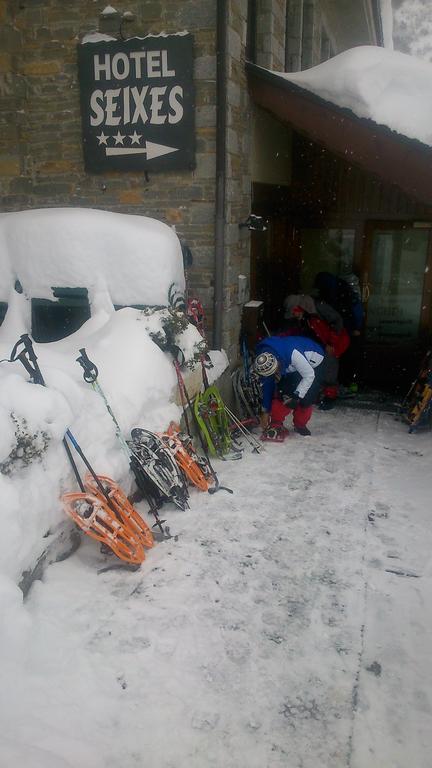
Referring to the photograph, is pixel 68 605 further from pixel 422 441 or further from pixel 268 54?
pixel 268 54

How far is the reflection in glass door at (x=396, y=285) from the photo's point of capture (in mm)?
9023

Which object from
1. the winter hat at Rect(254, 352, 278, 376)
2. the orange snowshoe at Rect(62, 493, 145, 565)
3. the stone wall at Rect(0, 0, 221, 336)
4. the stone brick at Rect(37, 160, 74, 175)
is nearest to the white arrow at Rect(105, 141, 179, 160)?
the stone wall at Rect(0, 0, 221, 336)

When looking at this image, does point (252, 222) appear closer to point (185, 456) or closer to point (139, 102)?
point (139, 102)

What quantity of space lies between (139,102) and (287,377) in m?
3.75

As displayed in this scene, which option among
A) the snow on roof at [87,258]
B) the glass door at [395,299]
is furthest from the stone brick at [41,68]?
the glass door at [395,299]

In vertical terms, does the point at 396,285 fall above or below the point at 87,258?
below

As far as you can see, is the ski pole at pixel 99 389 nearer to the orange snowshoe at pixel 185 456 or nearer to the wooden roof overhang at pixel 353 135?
the orange snowshoe at pixel 185 456

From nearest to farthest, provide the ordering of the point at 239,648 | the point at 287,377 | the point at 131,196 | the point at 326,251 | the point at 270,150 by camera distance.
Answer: the point at 239,648, the point at 287,377, the point at 131,196, the point at 270,150, the point at 326,251

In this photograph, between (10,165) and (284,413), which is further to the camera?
(10,165)

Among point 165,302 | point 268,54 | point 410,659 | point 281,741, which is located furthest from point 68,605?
point 268,54

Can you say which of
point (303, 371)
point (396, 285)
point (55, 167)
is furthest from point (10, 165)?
point (396, 285)

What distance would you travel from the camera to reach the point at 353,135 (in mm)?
6238

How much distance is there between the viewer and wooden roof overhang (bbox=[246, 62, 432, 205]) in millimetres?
→ 5953

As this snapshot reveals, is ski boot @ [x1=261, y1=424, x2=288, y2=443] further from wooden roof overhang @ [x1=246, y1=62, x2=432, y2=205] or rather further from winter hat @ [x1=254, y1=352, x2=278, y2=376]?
wooden roof overhang @ [x1=246, y1=62, x2=432, y2=205]
